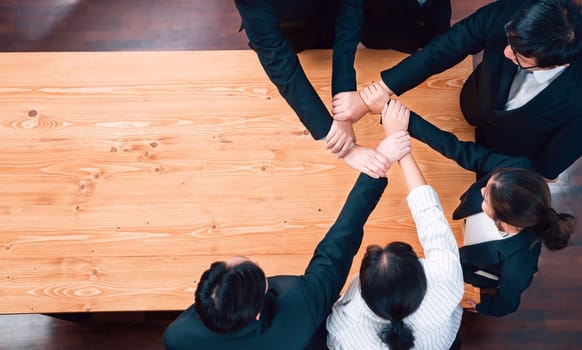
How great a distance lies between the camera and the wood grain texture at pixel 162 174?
5.22ft

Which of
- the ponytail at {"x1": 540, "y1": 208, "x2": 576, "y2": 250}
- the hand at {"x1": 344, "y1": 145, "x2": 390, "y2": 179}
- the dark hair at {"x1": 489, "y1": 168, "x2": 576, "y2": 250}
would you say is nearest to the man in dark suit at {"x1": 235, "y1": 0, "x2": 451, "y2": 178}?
the hand at {"x1": 344, "y1": 145, "x2": 390, "y2": 179}

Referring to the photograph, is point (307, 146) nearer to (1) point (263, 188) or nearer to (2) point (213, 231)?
(1) point (263, 188)

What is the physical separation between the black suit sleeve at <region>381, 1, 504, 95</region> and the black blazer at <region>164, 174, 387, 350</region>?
1.33ft

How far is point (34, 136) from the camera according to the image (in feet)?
5.73

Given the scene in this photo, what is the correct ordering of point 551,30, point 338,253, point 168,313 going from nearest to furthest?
1. point 551,30
2. point 338,253
3. point 168,313

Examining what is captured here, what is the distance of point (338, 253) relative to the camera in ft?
4.50

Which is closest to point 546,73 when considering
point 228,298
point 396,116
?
point 396,116

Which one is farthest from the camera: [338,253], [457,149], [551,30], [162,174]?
[162,174]

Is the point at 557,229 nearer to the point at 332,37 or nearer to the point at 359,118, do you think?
the point at 359,118

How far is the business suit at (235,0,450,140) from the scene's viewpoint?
1.46 m

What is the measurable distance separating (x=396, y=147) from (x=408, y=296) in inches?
23.3

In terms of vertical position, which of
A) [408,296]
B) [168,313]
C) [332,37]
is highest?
[332,37]

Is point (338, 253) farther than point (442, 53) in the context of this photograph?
No

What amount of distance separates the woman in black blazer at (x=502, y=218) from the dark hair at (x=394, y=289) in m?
0.33
